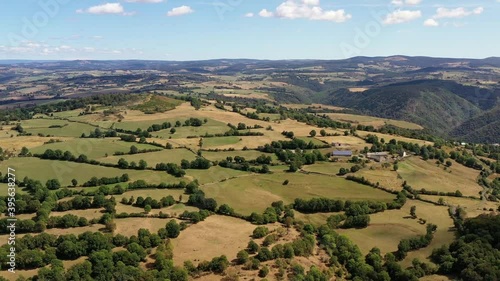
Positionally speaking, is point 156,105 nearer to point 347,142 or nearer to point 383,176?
point 347,142

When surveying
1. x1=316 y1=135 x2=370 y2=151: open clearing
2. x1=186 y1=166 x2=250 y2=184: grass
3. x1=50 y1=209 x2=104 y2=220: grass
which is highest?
x1=316 y1=135 x2=370 y2=151: open clearing

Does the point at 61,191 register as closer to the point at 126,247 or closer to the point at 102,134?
the point at 126,247

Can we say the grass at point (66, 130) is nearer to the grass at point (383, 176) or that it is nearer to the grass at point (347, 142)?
the grass at point (347, 142)

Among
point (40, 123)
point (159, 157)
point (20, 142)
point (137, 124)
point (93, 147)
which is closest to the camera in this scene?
point (159, 157)

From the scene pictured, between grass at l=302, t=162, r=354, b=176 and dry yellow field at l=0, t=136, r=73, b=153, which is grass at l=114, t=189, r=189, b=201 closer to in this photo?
grass at l=302, t=162, r=354, b=176

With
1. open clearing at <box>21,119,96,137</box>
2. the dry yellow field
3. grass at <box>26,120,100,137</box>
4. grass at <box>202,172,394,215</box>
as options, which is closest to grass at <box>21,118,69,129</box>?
open clearing at <box>21,119,96,137</box>

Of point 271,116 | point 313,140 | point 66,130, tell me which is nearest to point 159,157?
point 313,140
